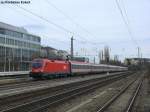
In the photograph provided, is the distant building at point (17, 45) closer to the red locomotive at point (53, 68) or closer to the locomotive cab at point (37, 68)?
the red locomotive at point (53, 68)

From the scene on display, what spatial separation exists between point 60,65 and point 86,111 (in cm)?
3937

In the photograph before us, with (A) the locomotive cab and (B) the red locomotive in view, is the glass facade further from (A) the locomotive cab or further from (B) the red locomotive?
(A) the locomotive cab

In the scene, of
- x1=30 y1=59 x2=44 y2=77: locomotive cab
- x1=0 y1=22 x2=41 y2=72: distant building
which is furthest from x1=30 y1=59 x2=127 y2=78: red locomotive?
x1=0 y1=22 x2=41 y2=72: distant building

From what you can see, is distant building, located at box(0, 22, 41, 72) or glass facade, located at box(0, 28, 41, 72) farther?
distant building, located at box(0, 22, 41, 72)

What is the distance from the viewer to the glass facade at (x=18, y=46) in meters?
94.4

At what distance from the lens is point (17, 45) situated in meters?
107

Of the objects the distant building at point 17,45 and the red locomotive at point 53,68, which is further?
the distant building at point 17,45

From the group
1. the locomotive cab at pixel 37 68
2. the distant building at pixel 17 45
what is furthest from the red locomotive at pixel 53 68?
the distant building at pixel 17 45

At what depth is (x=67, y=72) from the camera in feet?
201

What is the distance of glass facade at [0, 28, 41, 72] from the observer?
9444 cm

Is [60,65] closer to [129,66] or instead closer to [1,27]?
[1,27]

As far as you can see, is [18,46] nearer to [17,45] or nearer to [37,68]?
[17,45]

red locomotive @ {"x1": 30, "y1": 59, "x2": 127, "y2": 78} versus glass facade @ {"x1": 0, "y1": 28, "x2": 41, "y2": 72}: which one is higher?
glass facade @ {"x1": 0, "y1": 28, "x2": 41, "y2": 72}

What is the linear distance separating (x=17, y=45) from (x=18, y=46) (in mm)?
557
